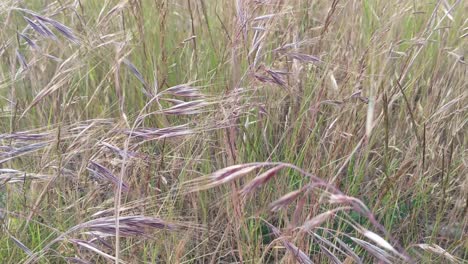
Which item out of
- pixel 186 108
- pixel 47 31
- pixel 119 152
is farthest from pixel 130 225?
pixel 47 31

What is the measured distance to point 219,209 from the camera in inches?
59.1

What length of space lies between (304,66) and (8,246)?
809 millimetres

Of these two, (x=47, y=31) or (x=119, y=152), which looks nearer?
(x=119, y=152)

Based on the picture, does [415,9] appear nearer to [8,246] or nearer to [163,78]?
[163,78]

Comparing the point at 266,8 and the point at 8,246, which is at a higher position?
the point at 266,8

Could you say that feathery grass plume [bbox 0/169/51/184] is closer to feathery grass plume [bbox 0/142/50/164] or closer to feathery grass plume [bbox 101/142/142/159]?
feathery grass plume [bbox 0/142/50/164]

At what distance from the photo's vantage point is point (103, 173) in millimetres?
1353

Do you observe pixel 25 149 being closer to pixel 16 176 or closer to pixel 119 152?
pixel 16 176

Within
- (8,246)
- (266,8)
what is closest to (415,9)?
(266,8)

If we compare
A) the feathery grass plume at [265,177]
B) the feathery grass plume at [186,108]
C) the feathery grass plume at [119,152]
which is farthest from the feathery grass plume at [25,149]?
the feathery grass plume at [265,177]

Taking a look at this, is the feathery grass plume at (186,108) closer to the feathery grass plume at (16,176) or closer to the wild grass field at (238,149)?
the wild grass field at (238,149)

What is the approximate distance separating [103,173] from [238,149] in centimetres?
34

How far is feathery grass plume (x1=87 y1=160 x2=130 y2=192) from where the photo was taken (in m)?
1.32

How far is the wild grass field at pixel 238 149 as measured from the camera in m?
1.37
